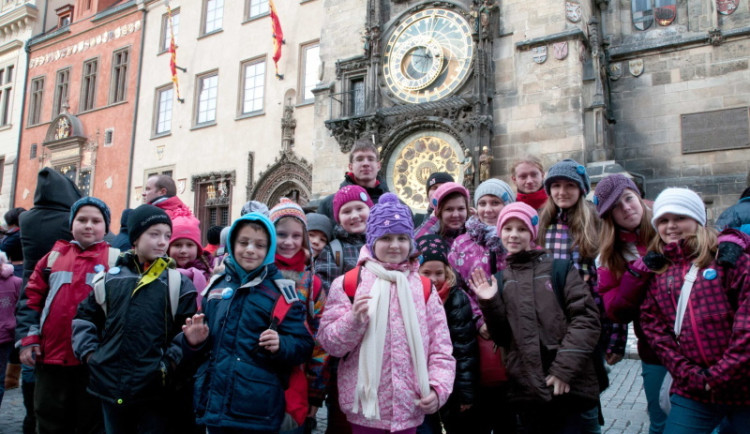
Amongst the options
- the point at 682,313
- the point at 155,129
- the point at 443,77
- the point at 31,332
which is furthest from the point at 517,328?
the point at 155,129

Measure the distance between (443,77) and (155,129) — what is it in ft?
38.9

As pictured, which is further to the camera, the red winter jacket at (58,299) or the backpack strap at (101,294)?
the red winter jacket at (58,299)

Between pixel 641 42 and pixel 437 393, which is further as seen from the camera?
pixel 641 42

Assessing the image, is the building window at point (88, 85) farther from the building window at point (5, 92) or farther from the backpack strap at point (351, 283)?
the backpack strap at point (351, 283)

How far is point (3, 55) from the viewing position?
81.0 feet

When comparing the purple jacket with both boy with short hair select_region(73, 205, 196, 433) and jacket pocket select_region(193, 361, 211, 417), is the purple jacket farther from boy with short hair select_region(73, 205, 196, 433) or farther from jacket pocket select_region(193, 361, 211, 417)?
jacket pocket select_region(193, 361, 211, 417)

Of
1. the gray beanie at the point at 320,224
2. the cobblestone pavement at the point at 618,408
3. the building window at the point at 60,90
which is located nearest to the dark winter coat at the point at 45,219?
the cobblestone pavement at the point at 618,408

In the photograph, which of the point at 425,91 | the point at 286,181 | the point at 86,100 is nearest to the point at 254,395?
the point at 425,91

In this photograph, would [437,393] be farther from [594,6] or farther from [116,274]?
[594,6]

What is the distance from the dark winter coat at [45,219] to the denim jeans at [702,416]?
4.05 m

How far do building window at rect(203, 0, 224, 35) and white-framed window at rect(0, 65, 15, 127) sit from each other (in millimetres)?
12100

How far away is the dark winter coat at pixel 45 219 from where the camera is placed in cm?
392

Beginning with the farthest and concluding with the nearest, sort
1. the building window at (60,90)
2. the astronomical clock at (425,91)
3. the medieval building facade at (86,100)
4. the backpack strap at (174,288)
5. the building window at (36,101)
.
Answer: the building window at (36,101), the building window at (60,90), the medieval building facade at (86,100), the astronomical clock at (425,91), the backpack strap at (174,288)

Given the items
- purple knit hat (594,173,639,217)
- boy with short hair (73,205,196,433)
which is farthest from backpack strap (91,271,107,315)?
purple knit hat (594,173,639,217)
